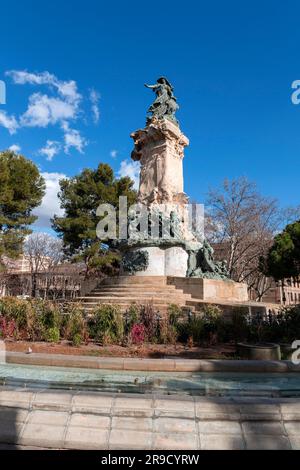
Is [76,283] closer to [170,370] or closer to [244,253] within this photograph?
[244,253]

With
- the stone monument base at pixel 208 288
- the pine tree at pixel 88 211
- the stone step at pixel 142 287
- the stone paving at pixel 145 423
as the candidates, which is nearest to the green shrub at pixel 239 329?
the stone monument base at pixel 208 288

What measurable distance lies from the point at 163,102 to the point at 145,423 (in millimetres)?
22942

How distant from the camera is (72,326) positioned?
9.17m

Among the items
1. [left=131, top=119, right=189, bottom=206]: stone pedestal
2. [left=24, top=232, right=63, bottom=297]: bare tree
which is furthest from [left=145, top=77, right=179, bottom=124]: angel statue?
[left=24, top=232, right=63, bottom=297]: bare tree

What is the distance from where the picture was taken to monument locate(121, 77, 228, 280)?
735 inches

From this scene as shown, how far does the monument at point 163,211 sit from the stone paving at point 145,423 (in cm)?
1438

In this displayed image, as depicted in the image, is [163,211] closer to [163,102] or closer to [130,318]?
[163,102]

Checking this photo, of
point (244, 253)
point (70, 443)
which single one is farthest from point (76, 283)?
point (70, 443)

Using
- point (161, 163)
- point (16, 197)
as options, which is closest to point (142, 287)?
point (161, 163)

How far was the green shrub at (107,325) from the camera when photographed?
8875 millimetres

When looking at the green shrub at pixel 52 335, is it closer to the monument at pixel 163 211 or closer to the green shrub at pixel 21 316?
the green shrub at pixel 21 316

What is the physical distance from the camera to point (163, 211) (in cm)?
2055

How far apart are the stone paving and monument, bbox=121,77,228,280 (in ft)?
47.2
